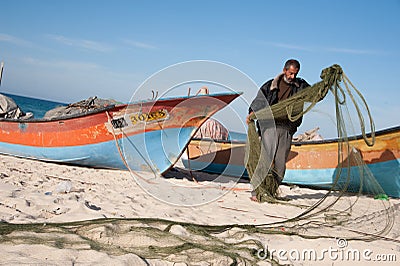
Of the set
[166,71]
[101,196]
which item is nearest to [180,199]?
[101,196]

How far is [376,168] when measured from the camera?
5812mm

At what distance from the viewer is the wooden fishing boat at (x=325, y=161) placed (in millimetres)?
4238

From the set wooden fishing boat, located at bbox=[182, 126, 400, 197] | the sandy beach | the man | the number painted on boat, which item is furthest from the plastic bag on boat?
the man

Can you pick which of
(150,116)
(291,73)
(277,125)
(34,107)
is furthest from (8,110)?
(34,107)

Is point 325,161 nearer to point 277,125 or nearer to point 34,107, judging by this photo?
point 277,125

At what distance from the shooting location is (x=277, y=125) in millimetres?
4816

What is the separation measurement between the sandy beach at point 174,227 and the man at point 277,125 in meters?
0.61

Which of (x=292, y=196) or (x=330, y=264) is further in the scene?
(x=292, y=196)

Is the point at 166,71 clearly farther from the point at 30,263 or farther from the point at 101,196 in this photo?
the point at 30,263

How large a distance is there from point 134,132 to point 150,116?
411mm

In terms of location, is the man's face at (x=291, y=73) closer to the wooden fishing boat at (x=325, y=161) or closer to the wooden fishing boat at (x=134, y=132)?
the wooden fishing boat at (x=134, y=132)

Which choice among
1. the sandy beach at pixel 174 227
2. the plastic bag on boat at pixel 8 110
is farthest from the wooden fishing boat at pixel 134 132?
the plastic bag on boat at pixel 8 110

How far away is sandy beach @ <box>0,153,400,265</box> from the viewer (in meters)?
2.29

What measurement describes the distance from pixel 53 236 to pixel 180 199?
2.30m
